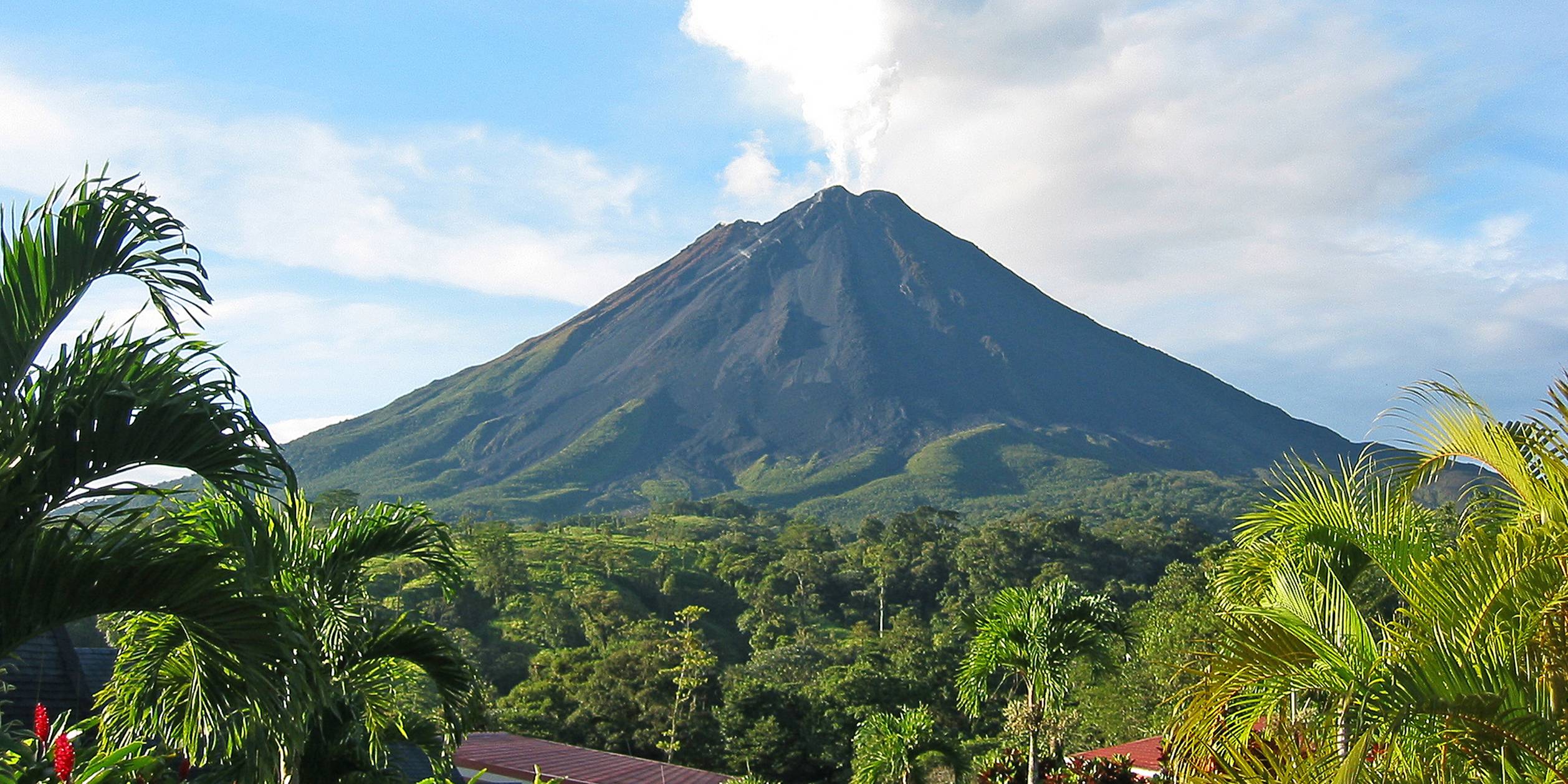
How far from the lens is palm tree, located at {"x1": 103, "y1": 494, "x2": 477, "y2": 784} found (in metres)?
2.81

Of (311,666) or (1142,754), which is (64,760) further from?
(1142,754)

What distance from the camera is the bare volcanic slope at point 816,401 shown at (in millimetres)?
115312

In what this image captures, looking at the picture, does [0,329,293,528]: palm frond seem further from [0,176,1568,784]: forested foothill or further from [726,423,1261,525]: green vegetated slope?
[726,423,1261,525]: green vegetated slope

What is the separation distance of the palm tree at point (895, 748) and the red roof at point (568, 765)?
2.84 meters

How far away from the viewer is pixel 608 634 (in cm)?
3591

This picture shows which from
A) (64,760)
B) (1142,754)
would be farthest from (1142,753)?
(64,760)

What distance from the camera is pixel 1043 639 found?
27.7 ft

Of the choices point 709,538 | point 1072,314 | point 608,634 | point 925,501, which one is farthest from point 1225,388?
point 608,634

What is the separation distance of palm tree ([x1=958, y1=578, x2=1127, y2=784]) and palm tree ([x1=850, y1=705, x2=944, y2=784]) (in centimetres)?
425

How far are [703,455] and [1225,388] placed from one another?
246 feet

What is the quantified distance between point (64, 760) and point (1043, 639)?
6.86 m

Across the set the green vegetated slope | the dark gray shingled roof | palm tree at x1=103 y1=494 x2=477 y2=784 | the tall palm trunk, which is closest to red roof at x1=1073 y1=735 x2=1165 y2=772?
the tall palm trunk

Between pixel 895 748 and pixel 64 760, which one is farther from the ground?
pixel 64 760

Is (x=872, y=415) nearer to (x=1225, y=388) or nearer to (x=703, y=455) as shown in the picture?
(x=703, y=455)
